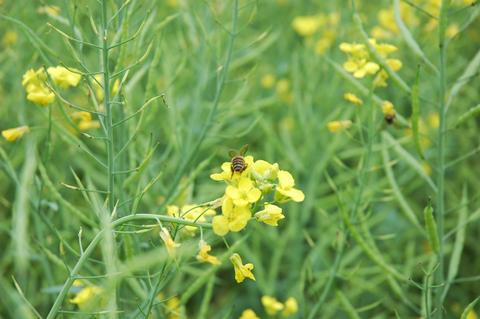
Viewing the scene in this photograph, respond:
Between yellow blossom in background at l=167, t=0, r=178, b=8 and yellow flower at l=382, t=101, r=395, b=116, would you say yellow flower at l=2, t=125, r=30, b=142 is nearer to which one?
yellow flower at l=382, t=101, r=395, b=116

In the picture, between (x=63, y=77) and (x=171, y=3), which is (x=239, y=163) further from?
(x=171, y=3)

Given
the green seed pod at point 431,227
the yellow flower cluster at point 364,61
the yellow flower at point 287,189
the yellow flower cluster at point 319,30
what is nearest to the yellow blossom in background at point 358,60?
the yellow flower cluster at point 364,61

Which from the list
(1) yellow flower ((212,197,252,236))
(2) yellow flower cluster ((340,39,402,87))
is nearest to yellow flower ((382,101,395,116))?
(2) yellow flower cluster ((340,39,402,87))

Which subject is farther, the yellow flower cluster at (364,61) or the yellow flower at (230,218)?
the yellow flower cluster at (364,61)

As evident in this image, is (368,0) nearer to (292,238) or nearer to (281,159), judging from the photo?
(281,159)

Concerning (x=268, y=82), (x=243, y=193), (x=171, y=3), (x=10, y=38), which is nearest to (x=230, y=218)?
(x=243, y=193)

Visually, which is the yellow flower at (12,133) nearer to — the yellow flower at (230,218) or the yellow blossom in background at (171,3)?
the yellow flower at (230,218)

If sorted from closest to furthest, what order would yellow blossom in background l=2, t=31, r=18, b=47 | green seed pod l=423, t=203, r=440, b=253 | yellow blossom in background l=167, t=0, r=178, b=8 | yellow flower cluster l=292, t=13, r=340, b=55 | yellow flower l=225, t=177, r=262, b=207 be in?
yellow flower l=225, t=177, r=262, b=207 → green seed pod l=423, t=203, r=440, b=253 → yellow blossom in background l=2, t=31, r=18, b=47 → yellow flower cluster l=292, t=13, r=340, b=55 → yellow blossom in background l=167, t=0, r=178, b=8
